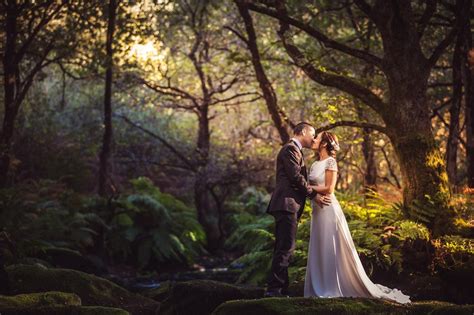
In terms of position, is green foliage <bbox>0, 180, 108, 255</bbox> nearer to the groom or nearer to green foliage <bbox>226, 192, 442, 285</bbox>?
green foliage <bbox>226, 192, 442, 285</bbox>

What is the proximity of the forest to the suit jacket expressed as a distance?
4.94 ft

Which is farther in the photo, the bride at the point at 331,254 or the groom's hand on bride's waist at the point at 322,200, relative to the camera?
the groom's hand on bride's waist at the point at 322,200

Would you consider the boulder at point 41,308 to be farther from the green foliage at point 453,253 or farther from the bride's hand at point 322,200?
the green foliage at point 453,253

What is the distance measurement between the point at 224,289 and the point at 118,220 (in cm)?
957

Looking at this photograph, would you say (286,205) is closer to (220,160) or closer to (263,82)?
(263,82)

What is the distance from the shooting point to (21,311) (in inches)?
250

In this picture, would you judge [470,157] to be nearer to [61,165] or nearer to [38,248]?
[38,248]

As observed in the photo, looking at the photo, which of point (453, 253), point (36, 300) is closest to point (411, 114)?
point (453, 253)

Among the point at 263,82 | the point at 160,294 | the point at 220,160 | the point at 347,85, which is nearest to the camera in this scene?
the point at 347,85

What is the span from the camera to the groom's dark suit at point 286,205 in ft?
25.6

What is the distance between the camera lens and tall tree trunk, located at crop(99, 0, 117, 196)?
50.3 ft

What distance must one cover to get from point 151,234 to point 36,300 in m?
10.4

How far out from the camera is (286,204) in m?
7.88

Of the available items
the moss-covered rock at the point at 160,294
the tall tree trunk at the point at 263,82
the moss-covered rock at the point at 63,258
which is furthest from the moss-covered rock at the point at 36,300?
the tall tree trunk at the point at 263,82
